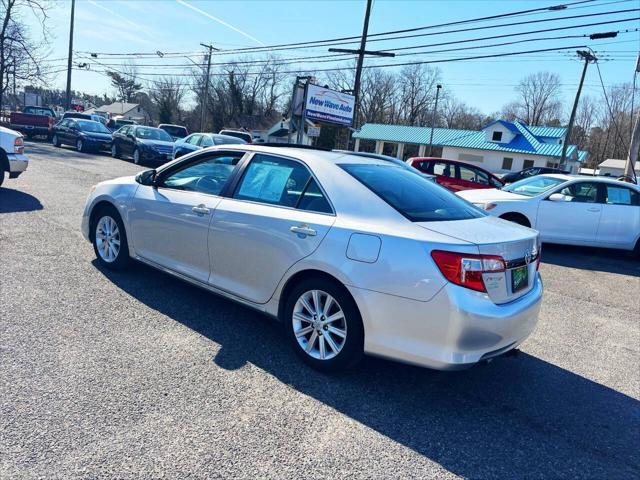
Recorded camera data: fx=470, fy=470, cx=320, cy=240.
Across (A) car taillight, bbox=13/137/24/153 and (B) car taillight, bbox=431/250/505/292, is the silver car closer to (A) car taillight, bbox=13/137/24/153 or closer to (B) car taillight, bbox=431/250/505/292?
(B) car taillight, bbox=431/250/505/292

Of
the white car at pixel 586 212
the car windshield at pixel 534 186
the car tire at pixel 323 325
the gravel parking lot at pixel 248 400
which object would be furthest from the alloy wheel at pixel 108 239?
the car windshield at pixel 534 186

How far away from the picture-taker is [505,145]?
4803 centimetres

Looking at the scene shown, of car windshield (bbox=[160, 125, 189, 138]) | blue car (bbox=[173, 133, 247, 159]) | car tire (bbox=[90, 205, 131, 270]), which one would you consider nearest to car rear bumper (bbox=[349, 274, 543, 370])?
car tire (bbox=[90, 205, 131, 270])

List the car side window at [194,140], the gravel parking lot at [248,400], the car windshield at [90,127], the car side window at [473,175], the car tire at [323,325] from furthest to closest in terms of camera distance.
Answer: the car windshield at [90,127] < the car side window at [194,140] < the car side window at [473,175] < the car tire at [323,325] < the gravel parking lot at [248,400]

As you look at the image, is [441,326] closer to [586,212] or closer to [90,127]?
[586,212]

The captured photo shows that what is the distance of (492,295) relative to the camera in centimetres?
304

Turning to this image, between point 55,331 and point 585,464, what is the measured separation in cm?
384

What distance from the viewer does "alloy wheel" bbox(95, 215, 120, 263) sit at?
5160mm

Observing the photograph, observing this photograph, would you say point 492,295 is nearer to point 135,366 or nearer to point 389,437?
point 389,437

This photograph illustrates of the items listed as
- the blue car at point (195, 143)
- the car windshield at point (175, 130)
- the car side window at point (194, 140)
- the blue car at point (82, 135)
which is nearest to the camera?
the blue car at point (195, 143)

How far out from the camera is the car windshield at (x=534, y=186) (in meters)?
9.40

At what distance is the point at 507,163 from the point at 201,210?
49.3 m

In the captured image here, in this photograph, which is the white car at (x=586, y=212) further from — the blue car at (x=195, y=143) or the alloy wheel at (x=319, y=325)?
the blue car at (x=195, y=143)

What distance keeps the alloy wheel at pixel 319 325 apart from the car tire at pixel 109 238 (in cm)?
245
